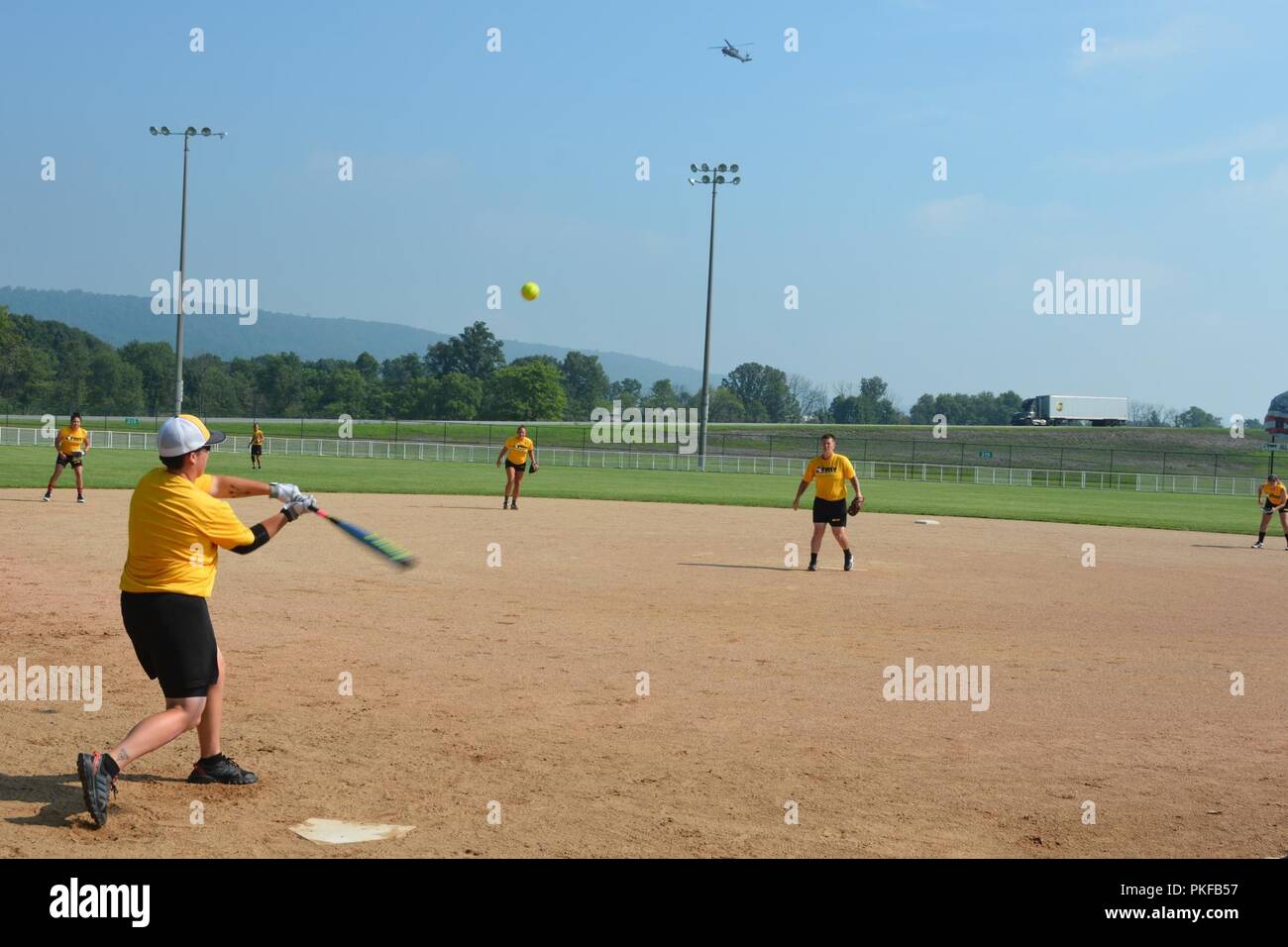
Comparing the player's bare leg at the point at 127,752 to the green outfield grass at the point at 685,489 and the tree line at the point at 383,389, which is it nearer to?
the green outfield grass at the point at 685,489

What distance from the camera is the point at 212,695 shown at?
6.68 m

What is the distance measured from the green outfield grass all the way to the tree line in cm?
6640

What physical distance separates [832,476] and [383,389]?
428 feet

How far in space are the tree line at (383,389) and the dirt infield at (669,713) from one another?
102279mm

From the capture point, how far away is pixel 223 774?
22.3ft

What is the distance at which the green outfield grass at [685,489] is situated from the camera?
33062 mm

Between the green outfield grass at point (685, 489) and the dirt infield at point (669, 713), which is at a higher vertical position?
the green outfield grass at point (685, 489)

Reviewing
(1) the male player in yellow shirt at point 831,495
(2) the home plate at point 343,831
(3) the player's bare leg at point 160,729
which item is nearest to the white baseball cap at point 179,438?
(3) the player's bare leg at point 160,729

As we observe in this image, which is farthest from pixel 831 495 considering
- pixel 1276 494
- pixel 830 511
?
pixel 1276 494

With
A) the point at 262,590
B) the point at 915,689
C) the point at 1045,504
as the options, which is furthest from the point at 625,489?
the point at 915,689

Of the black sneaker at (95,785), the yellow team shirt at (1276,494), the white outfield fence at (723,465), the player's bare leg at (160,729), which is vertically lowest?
the black sneaker at (95,785)

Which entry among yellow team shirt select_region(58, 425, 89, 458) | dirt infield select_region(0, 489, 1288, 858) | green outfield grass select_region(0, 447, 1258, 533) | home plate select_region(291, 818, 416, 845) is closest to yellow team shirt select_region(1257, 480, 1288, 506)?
green outfield grass select_region(0, 447, 1258, 533)

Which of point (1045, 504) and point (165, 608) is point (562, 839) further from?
point (1045, 504)

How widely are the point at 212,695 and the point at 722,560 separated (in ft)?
41.4
